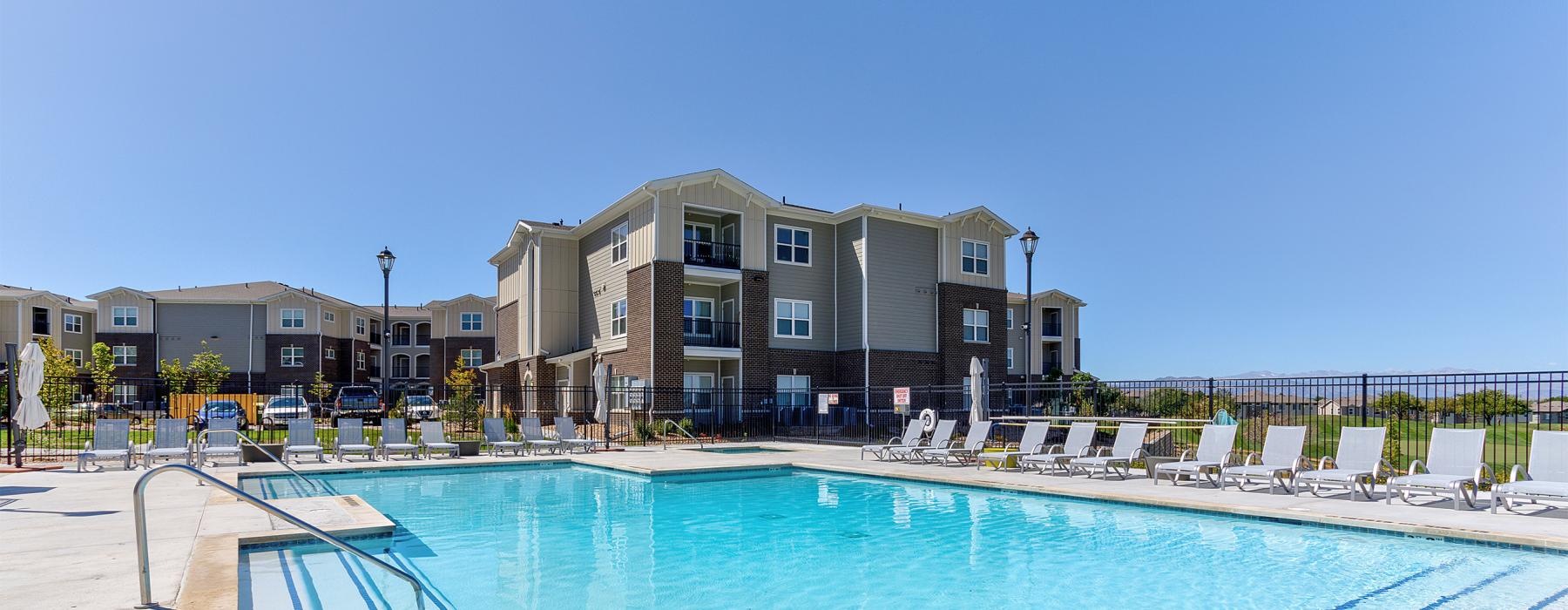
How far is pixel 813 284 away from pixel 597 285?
7827 millimetres

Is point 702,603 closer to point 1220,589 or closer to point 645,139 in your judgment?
point 1220,589

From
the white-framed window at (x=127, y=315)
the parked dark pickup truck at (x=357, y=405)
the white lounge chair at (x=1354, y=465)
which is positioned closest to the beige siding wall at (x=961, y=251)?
the parked dark pickup truck at (x=357, y=405)

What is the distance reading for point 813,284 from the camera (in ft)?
105

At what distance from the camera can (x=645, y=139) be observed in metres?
28.4

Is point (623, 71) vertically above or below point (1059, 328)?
above

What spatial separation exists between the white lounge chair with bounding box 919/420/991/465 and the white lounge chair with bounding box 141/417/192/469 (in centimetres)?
1347

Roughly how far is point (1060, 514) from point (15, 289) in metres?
59.4

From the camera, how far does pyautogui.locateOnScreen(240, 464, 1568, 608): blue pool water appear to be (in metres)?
7.45

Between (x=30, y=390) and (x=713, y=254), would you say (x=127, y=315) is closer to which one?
(x=713, y=254)

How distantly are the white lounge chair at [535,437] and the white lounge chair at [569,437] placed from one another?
0.20m

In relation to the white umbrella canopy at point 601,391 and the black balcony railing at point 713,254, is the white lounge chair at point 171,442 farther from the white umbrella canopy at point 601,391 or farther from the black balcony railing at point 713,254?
the black balcony railing at point 713,254

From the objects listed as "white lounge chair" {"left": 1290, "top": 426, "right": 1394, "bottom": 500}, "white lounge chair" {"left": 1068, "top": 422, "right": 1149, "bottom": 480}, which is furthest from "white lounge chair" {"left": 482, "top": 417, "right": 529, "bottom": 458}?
"white lounge chair" {"left": 1290, "top": 426, "right": 1394, "bottom": 500}

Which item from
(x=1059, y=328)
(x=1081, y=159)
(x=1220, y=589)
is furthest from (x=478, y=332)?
(x=1220, y=589)

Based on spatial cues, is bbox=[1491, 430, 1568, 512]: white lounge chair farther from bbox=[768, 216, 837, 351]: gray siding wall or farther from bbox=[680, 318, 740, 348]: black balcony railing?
bbox=[768, 216, 837, 351]: gray siding wall
